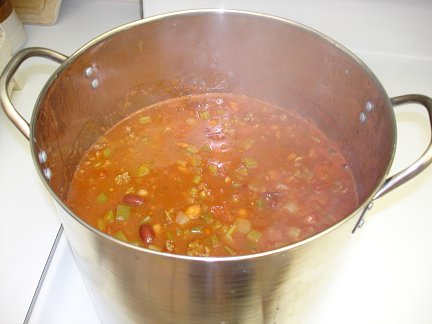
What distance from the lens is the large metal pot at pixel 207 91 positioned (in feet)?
2.86

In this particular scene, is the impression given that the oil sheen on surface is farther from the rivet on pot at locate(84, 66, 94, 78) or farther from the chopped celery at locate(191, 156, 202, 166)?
the rivet on pot at locate(84, 66, 94, 78)

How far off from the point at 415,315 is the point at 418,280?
117 millimetres

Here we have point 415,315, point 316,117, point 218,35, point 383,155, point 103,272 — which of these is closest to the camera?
point 103,272

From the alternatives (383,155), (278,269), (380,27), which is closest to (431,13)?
(380,27)

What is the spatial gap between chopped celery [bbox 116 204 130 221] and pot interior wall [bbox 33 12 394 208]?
19 centimetres

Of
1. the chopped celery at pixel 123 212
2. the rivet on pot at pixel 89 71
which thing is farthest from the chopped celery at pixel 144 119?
the chopped celery at pixel 123 212

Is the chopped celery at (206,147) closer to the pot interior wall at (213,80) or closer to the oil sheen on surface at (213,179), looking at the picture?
the oil sheen on surface at (213,179)

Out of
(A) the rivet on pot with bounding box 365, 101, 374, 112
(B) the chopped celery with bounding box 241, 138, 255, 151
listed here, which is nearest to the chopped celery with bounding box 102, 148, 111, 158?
(B) the chopped celery with bounding box 241, 138, 255, 151

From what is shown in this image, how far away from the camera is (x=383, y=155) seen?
1.21 meters

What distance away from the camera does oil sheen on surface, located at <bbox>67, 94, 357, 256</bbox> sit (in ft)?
4.32

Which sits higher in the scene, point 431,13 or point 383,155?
point 431,13

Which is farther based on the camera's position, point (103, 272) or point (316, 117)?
point (316, 117)

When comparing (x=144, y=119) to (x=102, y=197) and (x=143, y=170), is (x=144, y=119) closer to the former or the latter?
(x=143, y=170)

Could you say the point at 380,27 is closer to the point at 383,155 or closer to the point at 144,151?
the point at 383,155
